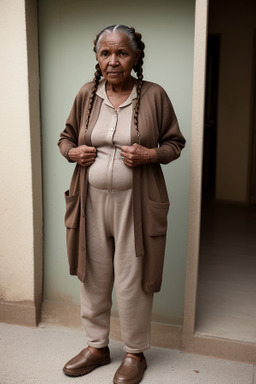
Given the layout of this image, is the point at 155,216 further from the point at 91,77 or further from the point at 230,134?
the point at 230,134

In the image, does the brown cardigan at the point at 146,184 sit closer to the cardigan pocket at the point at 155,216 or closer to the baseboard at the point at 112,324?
the cardigan pocket at the point at 155,216

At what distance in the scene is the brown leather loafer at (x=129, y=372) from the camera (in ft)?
7.43

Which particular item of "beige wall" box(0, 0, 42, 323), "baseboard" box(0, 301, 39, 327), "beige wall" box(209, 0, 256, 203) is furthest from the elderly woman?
"beige wall" box(209, 0, 256, 203)

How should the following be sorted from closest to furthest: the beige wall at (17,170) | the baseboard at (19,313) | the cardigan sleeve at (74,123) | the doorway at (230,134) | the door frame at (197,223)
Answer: the cardigan sleeve at (74,123) → the door frame at (197,223) → the beige wall at (17,170) → the baseboard at (19,313) → the doorway at (230,134)

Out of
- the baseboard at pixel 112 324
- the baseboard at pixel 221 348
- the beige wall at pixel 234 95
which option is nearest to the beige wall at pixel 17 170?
the baseboard at pixel 112 324

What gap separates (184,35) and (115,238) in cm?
124

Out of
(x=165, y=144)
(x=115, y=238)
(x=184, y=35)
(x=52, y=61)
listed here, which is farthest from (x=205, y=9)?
(x=115, y=238)

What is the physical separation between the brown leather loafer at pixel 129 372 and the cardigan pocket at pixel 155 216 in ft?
2.43

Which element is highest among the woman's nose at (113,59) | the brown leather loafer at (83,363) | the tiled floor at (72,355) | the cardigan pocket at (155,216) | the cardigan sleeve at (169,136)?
the woman's nose at (113,59)

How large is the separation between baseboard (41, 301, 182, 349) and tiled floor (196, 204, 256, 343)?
166 mm

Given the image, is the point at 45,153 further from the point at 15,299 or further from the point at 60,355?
the point at 60,355

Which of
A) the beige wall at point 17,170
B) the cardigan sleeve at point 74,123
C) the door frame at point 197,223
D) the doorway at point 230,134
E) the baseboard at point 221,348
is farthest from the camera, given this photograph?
the doorway at point 230,134

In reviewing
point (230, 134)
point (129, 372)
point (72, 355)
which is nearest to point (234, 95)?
point (230, 134)

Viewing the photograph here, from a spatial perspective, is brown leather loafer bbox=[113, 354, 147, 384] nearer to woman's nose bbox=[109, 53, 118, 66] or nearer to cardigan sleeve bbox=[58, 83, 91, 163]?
cardigan sleeve bbox=[58, 83, 91, 163]
